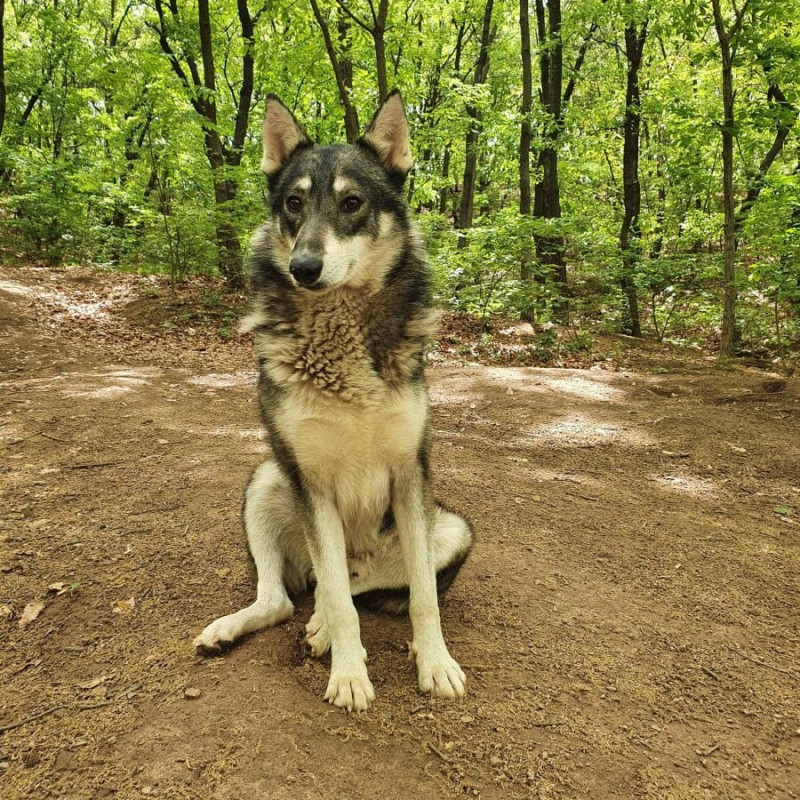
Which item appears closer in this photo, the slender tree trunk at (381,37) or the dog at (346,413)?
the dog at (346,413)

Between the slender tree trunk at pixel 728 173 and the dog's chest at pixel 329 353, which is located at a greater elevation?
the slender tree trunk at pixel 728 173

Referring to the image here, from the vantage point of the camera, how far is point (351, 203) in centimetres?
282

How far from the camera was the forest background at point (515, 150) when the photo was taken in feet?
31.5

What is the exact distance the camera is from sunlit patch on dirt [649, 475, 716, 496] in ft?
15.8

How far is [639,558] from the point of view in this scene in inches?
143

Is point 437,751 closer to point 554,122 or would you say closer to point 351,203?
point 351,203

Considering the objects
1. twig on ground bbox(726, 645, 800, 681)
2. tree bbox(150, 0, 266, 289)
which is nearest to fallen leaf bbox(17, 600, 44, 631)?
twig on ground bbox(726, 645, 800, 681)

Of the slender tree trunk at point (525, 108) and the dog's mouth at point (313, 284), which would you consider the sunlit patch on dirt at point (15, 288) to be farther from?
the dog's mouth at point (313, 284)

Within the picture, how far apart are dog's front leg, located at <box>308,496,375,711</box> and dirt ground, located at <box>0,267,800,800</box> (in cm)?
10

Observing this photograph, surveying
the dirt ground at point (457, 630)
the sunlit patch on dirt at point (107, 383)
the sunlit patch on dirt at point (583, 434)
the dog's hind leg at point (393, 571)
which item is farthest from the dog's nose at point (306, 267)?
the sunlit patch on dirt at point (107, 383)

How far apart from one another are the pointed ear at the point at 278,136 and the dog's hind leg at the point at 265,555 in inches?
71.8

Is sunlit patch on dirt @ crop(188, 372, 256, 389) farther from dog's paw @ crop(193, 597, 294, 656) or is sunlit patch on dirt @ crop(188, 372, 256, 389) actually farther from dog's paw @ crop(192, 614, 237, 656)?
dog's paw @ crop(192, 614, 237, 656)

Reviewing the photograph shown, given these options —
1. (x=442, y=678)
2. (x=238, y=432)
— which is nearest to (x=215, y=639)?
(x=442, y=678)

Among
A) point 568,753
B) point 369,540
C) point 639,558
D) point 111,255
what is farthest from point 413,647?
point 111,255
